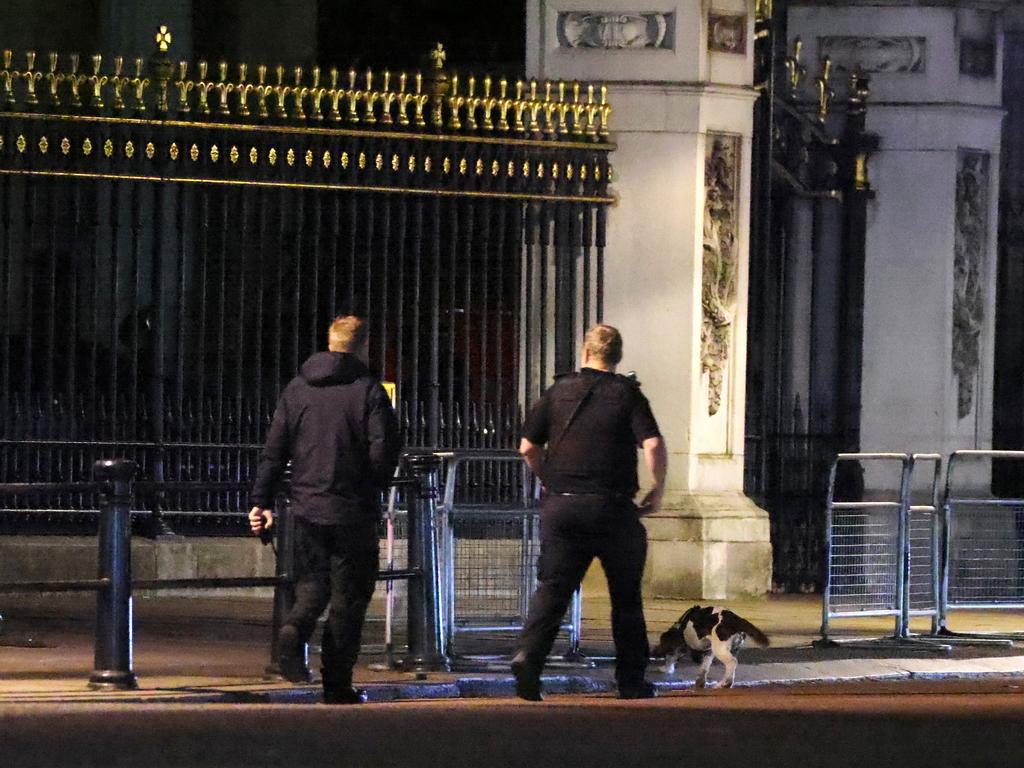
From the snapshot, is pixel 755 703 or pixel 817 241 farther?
pixel 817 241

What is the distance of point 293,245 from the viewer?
18.0 meters

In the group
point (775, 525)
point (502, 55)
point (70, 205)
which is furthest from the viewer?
point (502, 55)

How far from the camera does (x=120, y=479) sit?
11398mm

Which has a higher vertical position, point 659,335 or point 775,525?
point 659,335

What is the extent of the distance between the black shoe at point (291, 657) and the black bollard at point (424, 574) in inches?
36.4

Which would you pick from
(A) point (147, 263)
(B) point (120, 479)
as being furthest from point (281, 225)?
(A) point (147, 263)

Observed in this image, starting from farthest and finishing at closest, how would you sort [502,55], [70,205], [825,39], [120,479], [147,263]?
[502,55] < [147,263] < [825,39] < [70,205] < [120,479]

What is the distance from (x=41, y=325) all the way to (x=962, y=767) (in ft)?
44.4

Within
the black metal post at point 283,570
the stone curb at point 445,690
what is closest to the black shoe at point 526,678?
the stone curb at point 445,690

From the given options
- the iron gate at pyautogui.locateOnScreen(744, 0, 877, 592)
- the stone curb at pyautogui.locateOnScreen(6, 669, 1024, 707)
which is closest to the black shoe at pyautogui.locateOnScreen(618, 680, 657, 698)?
the stone curb at pyautogui.locateOnScreen(6, 669, 1024, 707)

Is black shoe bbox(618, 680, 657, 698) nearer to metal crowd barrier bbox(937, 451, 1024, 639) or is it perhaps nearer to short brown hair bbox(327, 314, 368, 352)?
short brown hair bbox(327, 314, 368, 352)

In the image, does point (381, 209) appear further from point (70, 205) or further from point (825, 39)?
point (825, 39)

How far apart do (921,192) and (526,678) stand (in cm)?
946

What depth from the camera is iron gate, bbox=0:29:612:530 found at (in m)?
16.6
